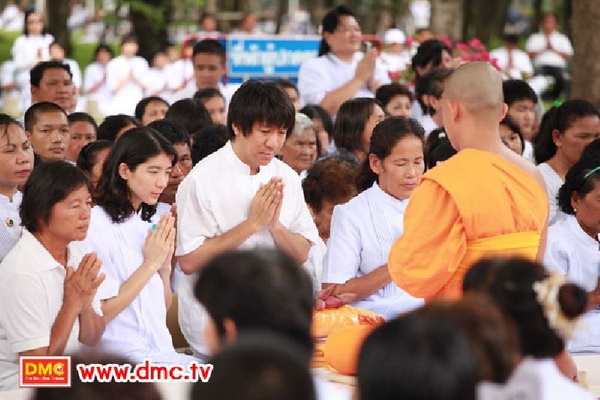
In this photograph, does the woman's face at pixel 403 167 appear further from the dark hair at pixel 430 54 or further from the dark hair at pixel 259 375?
the dark hair at pixel 430 54

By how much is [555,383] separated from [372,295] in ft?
9.13

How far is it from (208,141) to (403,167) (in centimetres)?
166

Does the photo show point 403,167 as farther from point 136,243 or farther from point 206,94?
point 206,94

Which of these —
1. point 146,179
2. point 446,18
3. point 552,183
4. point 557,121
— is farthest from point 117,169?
point 446,18

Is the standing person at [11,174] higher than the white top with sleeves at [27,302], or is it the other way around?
the standing person at [11,174]

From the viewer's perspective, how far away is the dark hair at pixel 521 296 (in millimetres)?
3180

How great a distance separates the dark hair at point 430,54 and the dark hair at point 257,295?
25.4 feet

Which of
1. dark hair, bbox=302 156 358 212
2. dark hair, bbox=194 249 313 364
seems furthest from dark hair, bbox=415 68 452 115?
dark hair, bbox=194 249 313 364

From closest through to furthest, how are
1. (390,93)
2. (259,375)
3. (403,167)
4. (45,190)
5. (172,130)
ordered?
(259,375) → (45,190) → (403,167) → (172,130) → (390,93)

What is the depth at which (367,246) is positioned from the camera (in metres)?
5.96

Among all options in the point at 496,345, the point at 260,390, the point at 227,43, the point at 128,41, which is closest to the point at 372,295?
the point at 496,345

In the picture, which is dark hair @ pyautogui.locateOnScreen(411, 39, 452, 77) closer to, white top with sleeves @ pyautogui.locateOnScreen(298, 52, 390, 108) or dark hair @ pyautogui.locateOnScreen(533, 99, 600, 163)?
white top with sleeves @ pyautogui.locateOnScreen(298, 52, 390, 108)

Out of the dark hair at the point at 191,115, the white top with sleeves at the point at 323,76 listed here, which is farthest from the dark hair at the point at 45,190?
the white top with sleeves at the point at 323,76

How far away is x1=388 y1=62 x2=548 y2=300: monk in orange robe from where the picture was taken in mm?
4586
